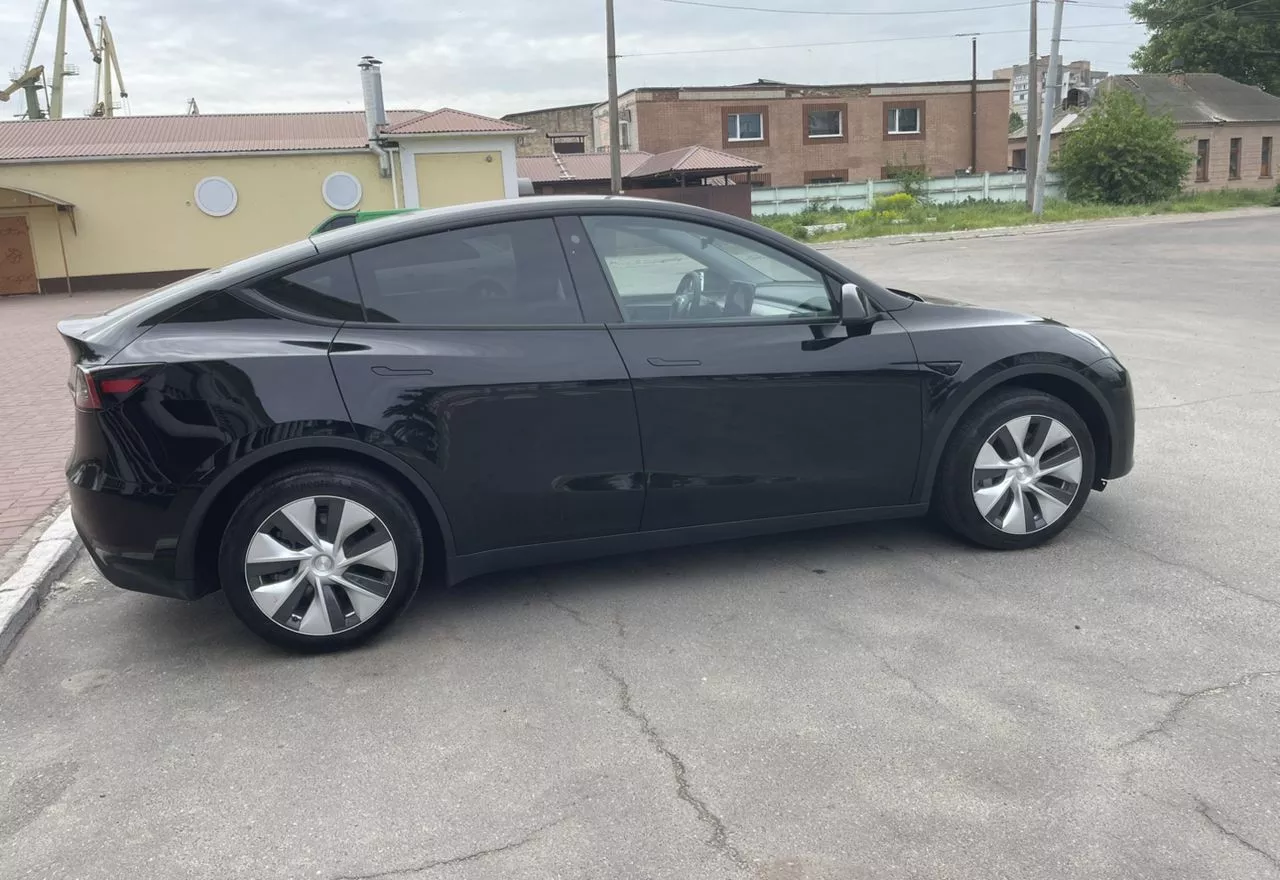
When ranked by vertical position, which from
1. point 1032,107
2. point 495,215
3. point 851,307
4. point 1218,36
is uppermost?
point 1218,36

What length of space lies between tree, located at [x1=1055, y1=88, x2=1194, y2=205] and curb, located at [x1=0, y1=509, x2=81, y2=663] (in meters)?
44.4

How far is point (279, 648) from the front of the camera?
12.8ft

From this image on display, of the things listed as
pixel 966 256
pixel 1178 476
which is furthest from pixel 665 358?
pixel 966 256

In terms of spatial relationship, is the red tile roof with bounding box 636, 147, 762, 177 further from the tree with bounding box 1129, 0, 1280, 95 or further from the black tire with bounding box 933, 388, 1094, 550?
the tree with bounding box 1129, 0, 1280, 95

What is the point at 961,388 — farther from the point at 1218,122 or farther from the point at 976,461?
the point at 1218,122

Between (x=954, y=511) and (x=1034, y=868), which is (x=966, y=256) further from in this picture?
(x=1034, y=868)

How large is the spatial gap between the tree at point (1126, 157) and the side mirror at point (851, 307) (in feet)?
142

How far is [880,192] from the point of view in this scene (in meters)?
42.1

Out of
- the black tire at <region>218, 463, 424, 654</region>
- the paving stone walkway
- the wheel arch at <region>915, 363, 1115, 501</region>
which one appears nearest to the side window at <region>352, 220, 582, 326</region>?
the black tire at <region>218, 463, 424, 654</region>

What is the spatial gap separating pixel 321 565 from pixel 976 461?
272 centimetres

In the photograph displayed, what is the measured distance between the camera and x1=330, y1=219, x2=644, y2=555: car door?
3.83m

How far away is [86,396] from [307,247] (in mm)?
941

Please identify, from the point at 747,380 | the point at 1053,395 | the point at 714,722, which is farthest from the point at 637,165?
the point at 714,722

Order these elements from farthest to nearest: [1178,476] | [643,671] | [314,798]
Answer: [1178,476], [643,671], [314,798]
